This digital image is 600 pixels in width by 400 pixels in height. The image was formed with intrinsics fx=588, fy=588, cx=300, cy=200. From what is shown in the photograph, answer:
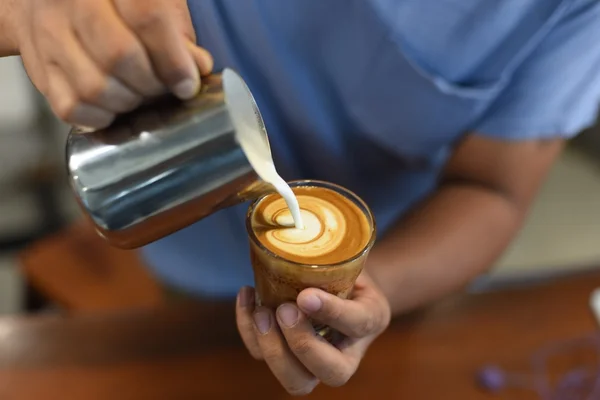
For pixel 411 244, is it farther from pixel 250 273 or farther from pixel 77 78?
pixel 77 78

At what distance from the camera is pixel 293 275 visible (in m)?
0.61

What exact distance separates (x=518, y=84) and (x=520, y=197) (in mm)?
187

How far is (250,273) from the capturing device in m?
1.08

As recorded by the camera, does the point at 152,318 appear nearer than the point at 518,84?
No

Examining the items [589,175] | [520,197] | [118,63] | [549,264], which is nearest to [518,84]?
[520,197]

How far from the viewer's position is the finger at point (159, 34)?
46 cm

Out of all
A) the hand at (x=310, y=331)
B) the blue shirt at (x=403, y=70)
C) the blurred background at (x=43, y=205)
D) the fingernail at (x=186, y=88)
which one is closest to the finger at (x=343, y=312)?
the hand at (x=310, y=331)

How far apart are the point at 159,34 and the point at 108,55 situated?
0.14ft

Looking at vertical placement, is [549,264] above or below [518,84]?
below

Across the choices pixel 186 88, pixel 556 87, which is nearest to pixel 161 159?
pixel 186 88

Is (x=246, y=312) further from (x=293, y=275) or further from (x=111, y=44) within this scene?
(x=111, y=44)

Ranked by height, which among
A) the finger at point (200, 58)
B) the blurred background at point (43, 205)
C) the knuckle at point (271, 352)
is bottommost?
the blurred background at point (43, 205)

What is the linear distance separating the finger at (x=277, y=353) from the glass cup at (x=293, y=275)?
0.03m

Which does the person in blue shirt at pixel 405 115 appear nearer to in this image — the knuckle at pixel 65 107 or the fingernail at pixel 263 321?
the fingernail at pixel 263 321
